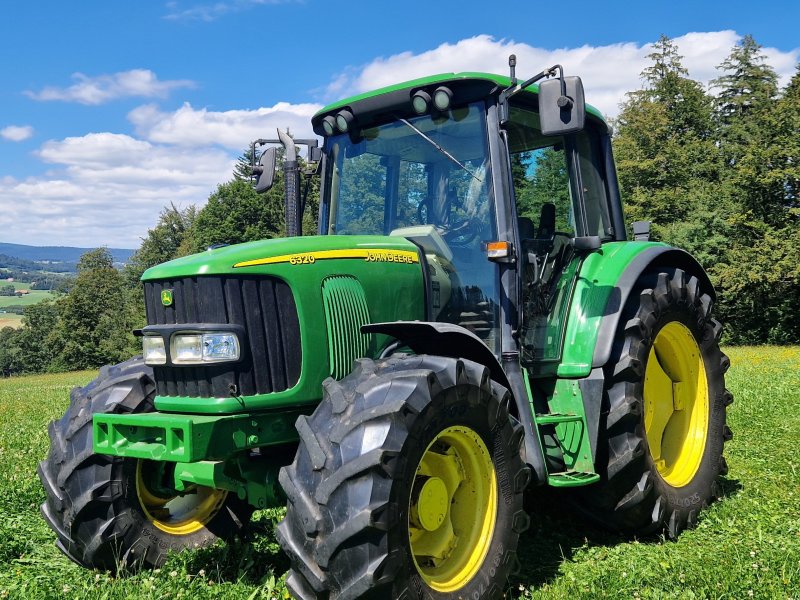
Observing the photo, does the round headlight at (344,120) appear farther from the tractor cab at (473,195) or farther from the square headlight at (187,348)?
the square headlight at (187,348)

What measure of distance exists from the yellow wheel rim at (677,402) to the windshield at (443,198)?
1.61 m

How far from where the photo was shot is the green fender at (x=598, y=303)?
447 centimetres

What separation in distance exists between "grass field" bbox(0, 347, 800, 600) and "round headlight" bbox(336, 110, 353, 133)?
261 cm

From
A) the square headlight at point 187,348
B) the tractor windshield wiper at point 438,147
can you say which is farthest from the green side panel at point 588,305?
the square headlight at point 187,348

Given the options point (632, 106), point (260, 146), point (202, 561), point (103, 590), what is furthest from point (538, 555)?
point (632, 106)

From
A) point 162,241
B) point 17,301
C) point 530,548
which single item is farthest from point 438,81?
point 17,301

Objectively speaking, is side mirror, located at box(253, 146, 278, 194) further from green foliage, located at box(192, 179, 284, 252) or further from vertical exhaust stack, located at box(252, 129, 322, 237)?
green foliage, located at box(192, 179, 284, 252)

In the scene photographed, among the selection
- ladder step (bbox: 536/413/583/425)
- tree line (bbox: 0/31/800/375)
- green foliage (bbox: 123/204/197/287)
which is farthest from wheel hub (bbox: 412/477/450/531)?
green foliage (bbox: 123/204/197/287)

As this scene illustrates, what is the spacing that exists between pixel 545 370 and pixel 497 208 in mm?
1061

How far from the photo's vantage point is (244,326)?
3441 mm

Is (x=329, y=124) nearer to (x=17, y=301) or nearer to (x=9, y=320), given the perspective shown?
(x=9, y=320)

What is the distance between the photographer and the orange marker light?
4.14 m

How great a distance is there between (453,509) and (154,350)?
167 centimetres

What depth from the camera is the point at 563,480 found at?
13.1 ft
